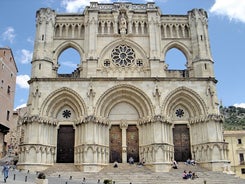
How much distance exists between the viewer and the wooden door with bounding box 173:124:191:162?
86.1 feet

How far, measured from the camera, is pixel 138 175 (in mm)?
21469

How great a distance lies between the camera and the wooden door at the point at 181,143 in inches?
1033

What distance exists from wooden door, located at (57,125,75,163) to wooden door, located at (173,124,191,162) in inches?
376

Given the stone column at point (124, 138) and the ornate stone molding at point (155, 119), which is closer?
the ornate stone molding at point (155, 119)

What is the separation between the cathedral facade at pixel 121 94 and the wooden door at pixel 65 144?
0.09 m

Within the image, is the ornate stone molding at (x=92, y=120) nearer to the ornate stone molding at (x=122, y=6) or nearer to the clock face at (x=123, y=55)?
the clock face at (x=123, y=55)

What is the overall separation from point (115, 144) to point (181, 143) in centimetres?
616

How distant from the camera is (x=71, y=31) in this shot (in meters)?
29.8

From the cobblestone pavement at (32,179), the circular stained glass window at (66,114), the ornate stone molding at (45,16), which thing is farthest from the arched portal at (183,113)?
the ornate stone molding at (45,16)

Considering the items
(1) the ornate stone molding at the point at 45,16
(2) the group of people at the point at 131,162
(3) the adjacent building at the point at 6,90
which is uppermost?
(1) the ornate stone molding at the point at 45,16

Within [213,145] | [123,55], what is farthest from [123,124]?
[213,145]

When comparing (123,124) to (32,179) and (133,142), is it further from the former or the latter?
(32,179)

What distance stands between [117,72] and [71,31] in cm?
671

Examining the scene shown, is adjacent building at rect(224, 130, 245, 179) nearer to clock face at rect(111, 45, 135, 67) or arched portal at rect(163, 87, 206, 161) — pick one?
arched portal at rect(163, 87, 206, 161)
